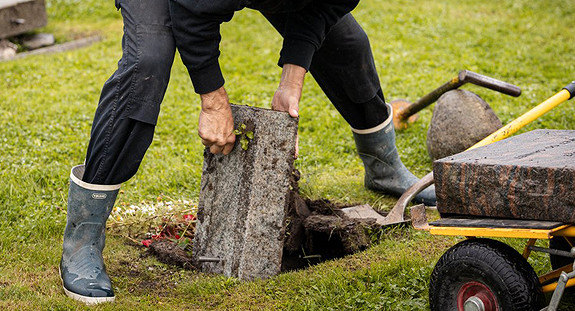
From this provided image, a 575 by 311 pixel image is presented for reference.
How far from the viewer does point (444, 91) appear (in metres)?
4.95

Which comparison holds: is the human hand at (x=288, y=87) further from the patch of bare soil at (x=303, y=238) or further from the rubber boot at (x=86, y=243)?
the rubber boot at (x=86, y=243)

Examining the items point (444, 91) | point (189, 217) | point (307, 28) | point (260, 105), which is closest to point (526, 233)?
point (307, 28)

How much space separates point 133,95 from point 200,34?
408 millimetres

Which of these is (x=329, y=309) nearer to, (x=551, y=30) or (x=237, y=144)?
(x=237, y=144)

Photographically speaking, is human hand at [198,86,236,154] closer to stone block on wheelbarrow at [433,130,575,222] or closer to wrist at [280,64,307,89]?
wrist at [280,64,307,89]

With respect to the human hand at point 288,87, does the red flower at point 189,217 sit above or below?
below

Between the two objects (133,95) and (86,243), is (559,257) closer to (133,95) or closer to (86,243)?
(133,95)

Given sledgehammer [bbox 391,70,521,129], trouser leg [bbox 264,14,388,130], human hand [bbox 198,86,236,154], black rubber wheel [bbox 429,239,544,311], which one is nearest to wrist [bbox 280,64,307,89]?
human hand [bbox 198,86,236,154]

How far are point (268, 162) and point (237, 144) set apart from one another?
0.19 m

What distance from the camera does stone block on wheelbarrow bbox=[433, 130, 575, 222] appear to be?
2.36 metres

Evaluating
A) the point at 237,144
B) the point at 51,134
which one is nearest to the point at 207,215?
the point at 237,144

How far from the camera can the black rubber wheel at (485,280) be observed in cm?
238

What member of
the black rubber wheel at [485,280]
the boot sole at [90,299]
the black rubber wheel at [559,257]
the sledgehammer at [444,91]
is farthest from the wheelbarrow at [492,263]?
the sledgehammer at [444,91]

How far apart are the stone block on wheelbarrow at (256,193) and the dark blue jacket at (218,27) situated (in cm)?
33
